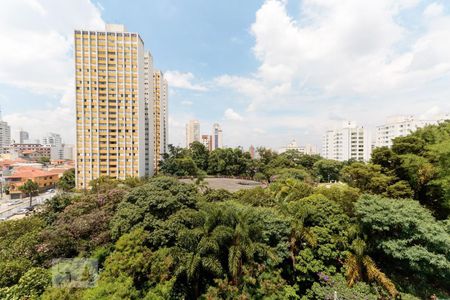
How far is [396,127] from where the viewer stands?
5284cm

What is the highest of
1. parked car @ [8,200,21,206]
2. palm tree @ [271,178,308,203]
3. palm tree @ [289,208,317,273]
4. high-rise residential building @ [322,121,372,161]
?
high-rise residential building @ [322,121,372,161]

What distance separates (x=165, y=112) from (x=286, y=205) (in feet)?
171

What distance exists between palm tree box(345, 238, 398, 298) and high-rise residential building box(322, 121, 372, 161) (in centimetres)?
5783

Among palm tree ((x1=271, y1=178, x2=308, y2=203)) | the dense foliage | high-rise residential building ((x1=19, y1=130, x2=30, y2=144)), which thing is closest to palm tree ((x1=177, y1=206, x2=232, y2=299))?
the dense foliage

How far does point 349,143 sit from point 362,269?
60.6 m

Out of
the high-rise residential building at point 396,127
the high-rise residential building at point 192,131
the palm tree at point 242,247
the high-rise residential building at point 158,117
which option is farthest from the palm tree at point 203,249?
the high-rise residential building at point 192,131

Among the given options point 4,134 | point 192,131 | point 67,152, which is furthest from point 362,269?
point 4,134

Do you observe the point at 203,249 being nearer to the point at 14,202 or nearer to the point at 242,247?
the point at 242,247

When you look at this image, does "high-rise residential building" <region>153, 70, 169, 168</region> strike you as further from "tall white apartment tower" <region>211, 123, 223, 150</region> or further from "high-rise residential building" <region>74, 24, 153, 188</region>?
"tall white apartment tower" <region>211, 123, 223, 150</region>

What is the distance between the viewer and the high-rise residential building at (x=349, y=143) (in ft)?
188

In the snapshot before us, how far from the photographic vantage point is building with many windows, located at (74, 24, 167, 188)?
108 ft

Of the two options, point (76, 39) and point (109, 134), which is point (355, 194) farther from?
point (76, 39)

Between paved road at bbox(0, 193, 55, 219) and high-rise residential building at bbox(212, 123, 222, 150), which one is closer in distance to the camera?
paved road at bbox(0, 193, 55, 219)

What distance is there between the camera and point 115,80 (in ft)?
111
